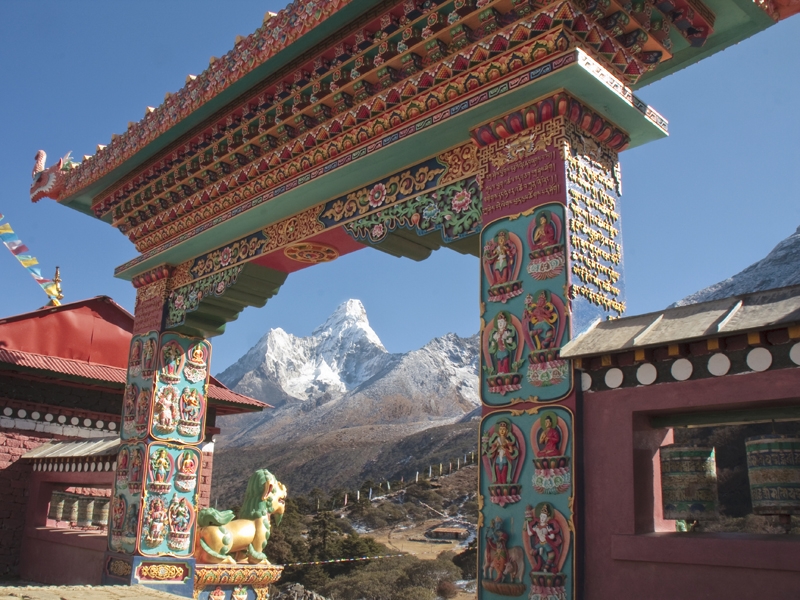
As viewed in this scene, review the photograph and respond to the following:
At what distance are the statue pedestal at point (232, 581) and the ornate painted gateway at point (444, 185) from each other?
0.30 feet

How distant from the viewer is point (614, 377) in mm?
3816

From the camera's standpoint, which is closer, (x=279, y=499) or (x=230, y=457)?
(x=279, y=499)

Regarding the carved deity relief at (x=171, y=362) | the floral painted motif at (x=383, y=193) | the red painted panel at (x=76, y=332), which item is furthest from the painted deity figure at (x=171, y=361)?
the red painted panel at (x=76, y=332)

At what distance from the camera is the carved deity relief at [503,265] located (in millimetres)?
4383

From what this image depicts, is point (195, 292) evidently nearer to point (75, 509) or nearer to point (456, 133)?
point (456, 133)

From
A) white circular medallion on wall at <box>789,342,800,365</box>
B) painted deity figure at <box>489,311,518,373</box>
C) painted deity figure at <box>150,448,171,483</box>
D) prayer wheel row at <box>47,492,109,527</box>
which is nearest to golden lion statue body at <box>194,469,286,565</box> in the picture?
painted deity figure at <box>150,448,171,483</box>

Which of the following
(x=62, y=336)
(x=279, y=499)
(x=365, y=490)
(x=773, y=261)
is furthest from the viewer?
(x=365, y=490)

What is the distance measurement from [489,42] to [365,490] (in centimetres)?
2594

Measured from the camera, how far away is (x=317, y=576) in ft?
48.6

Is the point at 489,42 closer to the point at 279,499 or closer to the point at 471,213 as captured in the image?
the point at 471,213

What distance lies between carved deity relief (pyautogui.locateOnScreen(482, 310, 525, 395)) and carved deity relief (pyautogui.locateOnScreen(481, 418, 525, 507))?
0.21m

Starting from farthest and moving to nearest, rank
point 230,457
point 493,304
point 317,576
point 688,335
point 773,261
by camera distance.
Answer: point 230,457
point 773,261
point 317,576
point 493,304
point 688,335

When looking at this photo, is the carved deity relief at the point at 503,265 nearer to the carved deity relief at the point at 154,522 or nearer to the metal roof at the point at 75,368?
the carved deity relief at the point at 154,522

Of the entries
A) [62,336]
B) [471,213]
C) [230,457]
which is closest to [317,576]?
[62,336]
